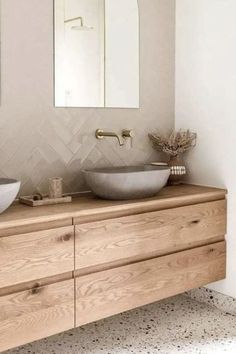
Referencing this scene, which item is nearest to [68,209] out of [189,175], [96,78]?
[96,78]

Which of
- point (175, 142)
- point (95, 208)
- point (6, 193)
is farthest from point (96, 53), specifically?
point (6, 193)

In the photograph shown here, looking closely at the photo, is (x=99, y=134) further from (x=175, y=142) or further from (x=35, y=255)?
(x=35, y=255)

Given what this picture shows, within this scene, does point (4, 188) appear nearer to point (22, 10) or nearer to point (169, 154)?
point (22, 10)

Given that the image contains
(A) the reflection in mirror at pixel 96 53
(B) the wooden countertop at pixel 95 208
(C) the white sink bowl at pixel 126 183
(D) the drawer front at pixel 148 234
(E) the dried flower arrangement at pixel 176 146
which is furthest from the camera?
(E) the dried flower arrangement at pixel 176 146

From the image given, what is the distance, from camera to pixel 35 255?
1.91 meters

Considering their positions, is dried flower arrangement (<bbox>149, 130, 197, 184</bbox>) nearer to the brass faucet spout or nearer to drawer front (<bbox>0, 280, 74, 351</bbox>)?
the brass faucet spout

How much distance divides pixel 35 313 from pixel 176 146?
1378 millimetres

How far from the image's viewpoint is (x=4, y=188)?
182 cm

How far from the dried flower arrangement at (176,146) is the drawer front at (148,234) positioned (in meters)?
0.33

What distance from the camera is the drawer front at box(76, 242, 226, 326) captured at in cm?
211

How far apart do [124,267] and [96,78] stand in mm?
1074

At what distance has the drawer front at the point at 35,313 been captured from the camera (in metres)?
1.86

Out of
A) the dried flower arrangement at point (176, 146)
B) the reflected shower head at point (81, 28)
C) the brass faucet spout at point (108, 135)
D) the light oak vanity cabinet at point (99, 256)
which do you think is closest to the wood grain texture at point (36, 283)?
the light oak vanity cabinet at point (99, 256)

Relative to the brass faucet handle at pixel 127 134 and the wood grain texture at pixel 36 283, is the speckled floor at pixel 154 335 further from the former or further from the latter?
the brass faucet handle at pixel 127 134
